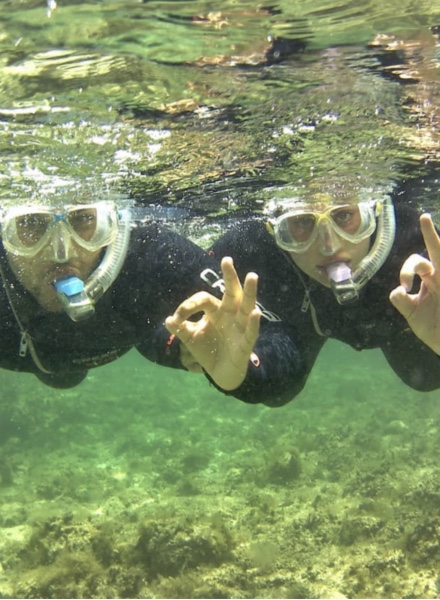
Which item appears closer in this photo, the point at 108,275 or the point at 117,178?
the point at 108,275

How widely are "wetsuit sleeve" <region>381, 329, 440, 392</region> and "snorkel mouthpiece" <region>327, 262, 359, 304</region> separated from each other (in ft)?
4.09

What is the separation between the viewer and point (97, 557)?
855 centimetres

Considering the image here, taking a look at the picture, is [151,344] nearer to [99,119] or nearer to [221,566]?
[99,119]

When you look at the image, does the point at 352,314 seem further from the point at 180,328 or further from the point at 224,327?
the point at 180,328

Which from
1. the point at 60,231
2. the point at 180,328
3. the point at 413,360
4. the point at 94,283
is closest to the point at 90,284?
the point at 94,283

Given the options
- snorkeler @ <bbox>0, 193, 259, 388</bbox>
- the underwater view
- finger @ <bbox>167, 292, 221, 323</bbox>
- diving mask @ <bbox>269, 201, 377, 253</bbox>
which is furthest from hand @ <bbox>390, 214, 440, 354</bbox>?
snorkeler @ <bbox>0, 193, 259, 388</bbox>

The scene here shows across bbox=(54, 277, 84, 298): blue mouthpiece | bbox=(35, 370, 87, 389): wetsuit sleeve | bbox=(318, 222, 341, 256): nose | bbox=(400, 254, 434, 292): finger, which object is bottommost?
bbox=(35, 370, 87, 389): wetsuit sleeve

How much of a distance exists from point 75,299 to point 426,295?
3.71 m

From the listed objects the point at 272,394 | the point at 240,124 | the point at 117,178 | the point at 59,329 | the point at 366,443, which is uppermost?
the point at 240,124

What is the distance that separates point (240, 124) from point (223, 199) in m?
4.43

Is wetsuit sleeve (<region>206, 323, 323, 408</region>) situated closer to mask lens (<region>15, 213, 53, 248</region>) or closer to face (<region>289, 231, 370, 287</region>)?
face (<region>289, 231, 370, 287</region>)

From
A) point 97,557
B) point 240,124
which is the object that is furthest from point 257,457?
point 240,124

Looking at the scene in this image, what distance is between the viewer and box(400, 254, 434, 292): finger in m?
4.41

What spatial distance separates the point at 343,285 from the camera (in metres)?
6.00
